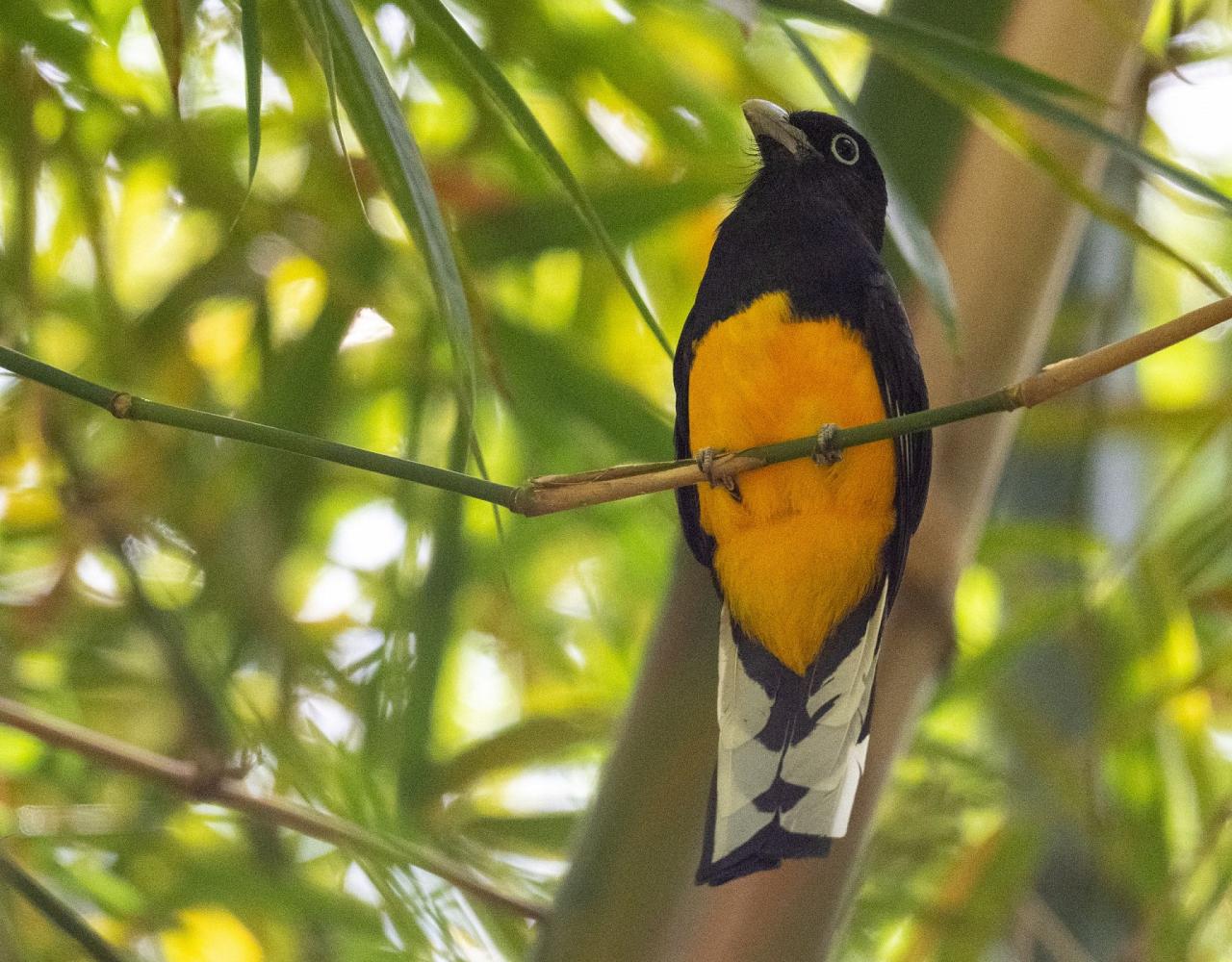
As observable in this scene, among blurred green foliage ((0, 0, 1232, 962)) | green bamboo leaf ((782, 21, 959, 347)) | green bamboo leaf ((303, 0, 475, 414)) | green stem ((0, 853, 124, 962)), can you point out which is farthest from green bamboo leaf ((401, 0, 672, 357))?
green stem ((0, 853, 124, 962))

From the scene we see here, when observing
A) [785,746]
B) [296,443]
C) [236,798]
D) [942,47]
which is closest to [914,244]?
[942,47]

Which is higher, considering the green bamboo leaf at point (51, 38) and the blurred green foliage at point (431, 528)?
the green bamboo leaf at point (51, 38)

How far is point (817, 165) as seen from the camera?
4.57 feet

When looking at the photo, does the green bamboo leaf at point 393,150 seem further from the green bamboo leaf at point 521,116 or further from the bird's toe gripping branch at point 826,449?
the bird's toe gripping branch at point 826,449

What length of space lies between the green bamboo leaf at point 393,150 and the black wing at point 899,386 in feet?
1.34

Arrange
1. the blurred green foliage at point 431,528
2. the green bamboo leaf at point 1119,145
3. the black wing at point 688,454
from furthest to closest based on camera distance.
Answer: the blurred green foliage at point 431,528 → the black wing at point 688,454 → the green bamboo leaf at point 1119,145

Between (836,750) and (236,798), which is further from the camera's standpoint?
(236,798)

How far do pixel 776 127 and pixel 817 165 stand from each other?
2.2 inches

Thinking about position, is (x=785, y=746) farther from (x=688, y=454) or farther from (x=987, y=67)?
(x=987, y=67)

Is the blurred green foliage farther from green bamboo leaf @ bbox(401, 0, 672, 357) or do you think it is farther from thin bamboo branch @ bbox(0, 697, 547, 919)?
green bamboo leaf @ bbox(401, 0, 672, 357)

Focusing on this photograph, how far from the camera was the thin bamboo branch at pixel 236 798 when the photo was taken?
1.32 m

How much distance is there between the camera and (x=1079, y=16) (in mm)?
1396

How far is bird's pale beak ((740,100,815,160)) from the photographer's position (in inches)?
53.7

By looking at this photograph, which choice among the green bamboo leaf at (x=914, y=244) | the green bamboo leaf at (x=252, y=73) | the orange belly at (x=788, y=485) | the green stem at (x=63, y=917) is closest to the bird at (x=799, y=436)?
the orange belly at (x=788, y=485)
